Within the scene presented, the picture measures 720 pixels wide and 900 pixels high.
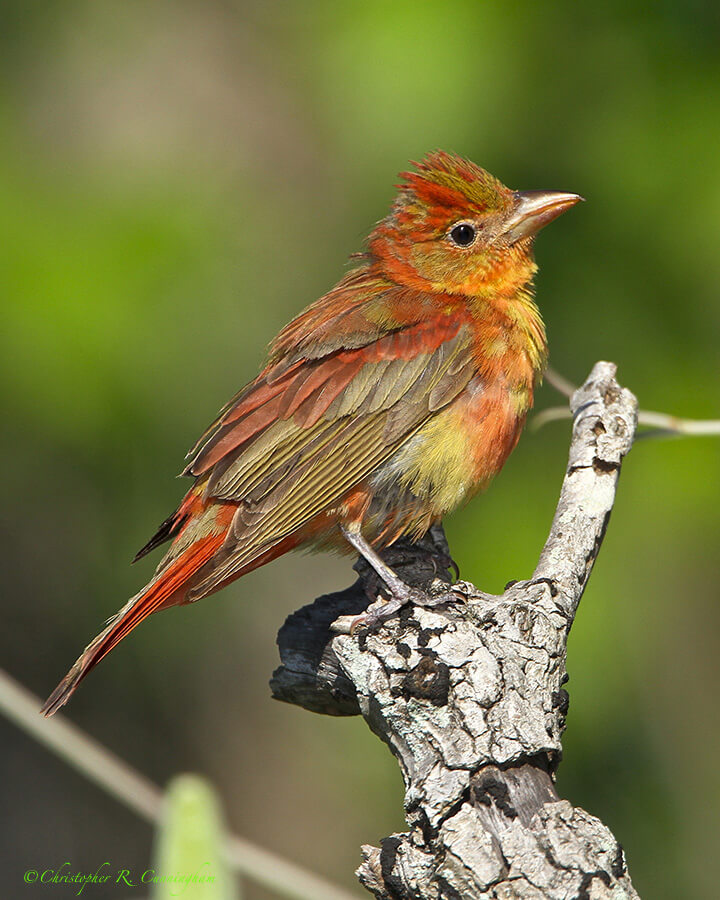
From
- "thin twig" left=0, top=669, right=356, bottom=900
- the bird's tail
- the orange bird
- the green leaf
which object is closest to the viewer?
the green leaf

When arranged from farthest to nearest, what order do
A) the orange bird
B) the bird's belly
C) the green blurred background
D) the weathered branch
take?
1. the green blurred background
2. the bird's belly
3. the orange bird
4. the weathered branch

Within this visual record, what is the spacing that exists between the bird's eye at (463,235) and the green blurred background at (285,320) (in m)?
0.49

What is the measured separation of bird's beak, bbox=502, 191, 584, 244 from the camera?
155 inches

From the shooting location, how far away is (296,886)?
248 centimetres

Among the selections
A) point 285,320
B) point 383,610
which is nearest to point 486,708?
point 383,610

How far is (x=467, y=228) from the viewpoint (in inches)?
159

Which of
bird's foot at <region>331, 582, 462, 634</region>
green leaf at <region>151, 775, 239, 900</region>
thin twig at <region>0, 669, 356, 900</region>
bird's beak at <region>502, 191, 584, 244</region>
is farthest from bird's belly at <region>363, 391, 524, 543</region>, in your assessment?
green leaf at <region>151, 775, 239, 900</region>

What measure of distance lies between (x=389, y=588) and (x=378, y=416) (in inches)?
21.6

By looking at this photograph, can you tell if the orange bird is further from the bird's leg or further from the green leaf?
the green leaf

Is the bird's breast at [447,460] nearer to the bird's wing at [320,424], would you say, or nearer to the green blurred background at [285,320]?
the bird's wing at [320,424]

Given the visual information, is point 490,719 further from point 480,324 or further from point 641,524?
point 641,524

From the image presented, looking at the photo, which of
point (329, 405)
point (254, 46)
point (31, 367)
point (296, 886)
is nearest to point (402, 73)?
point (329, 405)

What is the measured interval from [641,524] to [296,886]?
2.48 meters

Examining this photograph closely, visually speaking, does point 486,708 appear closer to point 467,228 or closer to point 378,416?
point 378,416
